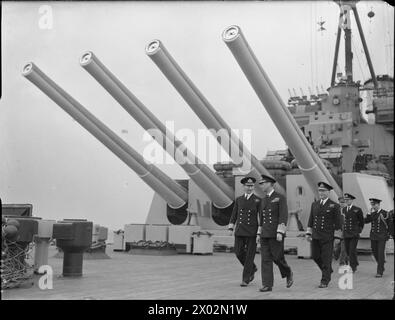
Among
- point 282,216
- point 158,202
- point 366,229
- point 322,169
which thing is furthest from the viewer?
point 158,202

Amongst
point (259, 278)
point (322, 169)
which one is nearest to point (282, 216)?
point (259, 278)

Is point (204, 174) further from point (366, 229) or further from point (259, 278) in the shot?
point (259, 278)

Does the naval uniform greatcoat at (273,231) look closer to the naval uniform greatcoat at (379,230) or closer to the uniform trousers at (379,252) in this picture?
the uniform trousers at (379,252)

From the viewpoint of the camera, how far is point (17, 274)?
462cm

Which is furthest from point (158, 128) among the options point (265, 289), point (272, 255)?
point (265, 289)

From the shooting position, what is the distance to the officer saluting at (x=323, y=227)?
17.5ft

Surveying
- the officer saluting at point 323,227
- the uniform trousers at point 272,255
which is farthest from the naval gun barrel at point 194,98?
the uniform trousers at point 272,255

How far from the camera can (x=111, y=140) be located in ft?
31.2

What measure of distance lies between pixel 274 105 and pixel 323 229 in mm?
2463

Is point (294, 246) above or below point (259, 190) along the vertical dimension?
below

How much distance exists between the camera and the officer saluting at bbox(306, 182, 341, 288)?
533 centimetres

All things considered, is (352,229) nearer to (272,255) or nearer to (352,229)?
(352,229)

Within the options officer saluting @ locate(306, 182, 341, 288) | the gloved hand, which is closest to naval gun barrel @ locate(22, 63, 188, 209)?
officer saluting @ locate(306, 182, 341, 288)

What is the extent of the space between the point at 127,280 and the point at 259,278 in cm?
147
